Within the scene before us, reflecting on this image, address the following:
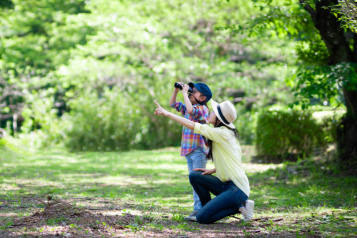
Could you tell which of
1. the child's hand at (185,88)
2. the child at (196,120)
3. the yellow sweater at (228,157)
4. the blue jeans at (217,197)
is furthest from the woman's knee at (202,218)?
the child's hand at (185,88)

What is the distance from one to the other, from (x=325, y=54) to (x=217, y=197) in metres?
5.31

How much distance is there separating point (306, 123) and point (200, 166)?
681 cm

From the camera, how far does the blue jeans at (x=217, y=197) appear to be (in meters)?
4.98

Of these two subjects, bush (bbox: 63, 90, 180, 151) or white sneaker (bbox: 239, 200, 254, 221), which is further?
bush (bbox: 63, 90, 180, 151)

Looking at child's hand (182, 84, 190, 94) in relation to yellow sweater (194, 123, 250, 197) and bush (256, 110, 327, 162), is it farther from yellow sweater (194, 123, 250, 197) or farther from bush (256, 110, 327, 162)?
bush (256, 110, 327, 162)

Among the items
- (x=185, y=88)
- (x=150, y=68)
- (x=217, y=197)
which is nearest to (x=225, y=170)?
(x=217, y=197)

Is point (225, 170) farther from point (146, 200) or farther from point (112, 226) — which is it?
point (146, 200)

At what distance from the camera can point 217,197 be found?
5012mm

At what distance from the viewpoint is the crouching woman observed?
4891 millimetres

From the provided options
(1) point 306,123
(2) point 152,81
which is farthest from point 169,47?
(1) point 306,123

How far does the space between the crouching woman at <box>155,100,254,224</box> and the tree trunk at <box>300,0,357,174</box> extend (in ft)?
9.45

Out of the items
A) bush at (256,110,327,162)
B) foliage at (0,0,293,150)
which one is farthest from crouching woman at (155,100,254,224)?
foliage at (0,0,293,150)

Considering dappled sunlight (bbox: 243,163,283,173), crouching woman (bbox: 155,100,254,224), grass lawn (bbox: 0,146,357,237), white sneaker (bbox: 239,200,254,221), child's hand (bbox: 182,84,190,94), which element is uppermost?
child's hand (bbox: 182,84,190,94)

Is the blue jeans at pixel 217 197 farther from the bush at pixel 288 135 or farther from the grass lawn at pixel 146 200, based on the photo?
the bush at pixel 288 135
